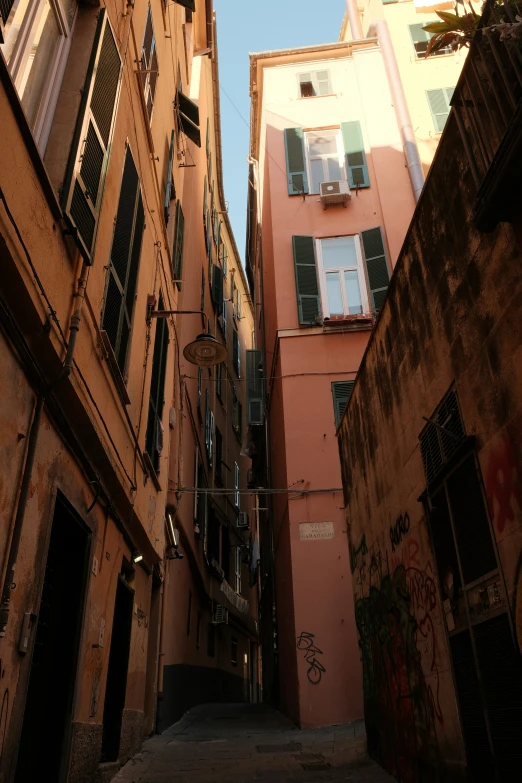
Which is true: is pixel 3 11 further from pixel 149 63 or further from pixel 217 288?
pixel 217 288

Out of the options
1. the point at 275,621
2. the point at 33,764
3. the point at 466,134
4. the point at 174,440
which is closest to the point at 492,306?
the point at 466,134

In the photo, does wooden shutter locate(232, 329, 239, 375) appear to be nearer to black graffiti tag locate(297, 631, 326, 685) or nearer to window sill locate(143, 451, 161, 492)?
black graffiti tag locate(297, 631, 326, 685)

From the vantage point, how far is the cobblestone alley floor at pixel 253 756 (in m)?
5.94

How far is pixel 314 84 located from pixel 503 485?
1664 cm

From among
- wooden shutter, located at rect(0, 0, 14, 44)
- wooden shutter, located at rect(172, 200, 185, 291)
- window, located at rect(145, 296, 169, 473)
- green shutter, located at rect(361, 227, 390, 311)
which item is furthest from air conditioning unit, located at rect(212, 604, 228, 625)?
wooden shutter, located at rect(0, 0, 14, 44)

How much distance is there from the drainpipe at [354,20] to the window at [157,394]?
15.3 metres

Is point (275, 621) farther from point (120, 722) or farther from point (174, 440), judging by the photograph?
point (120, 722)

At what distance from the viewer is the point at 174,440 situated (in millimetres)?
11086

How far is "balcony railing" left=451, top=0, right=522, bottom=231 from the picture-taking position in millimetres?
3350

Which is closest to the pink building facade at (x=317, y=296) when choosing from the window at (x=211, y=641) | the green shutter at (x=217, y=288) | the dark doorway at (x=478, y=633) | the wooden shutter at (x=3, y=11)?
the green shutter at (x=217, y=288)

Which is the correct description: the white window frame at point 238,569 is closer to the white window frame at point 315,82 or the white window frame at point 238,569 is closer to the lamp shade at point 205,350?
the lamp shade at point 205,350

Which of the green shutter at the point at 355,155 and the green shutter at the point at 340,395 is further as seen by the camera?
the green shutter at the point at 355,155

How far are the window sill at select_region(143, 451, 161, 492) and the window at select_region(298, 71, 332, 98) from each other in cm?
1318

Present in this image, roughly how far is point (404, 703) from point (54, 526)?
3438 millimetres
